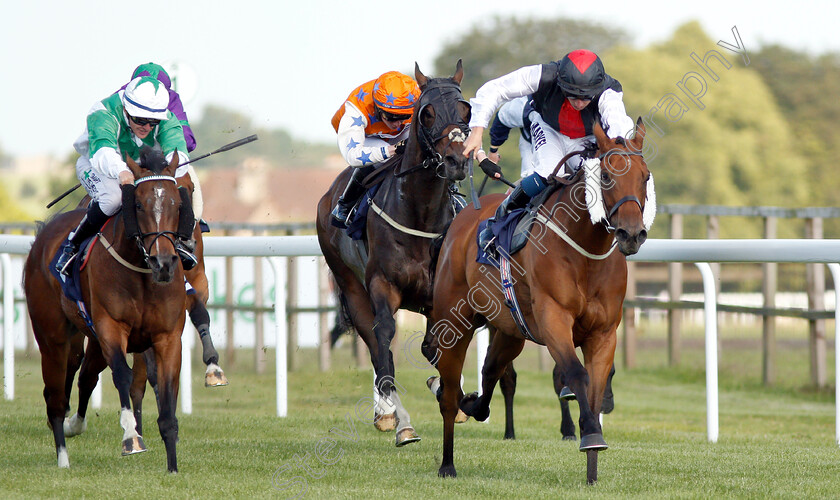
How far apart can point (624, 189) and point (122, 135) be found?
3.05 metres

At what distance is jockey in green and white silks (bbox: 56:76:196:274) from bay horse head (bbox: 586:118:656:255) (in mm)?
2286

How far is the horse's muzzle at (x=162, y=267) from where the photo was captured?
5094mm

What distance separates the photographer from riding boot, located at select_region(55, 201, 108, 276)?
5906mm

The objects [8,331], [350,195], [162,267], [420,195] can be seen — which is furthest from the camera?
[8,331]

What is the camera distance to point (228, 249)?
27.0ft

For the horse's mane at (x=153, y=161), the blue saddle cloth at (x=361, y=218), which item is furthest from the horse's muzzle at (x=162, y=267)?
the blue saddle cloth at (x=361, y=218)

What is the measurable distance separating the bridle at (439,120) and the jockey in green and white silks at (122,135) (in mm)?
1403

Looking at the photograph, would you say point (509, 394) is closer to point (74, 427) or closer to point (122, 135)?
point (74, 427)

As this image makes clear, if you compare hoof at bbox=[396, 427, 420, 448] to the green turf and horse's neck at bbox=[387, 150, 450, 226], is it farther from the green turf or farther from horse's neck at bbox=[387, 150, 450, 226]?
horse's neck at bbox=[387, 150, 450, 226]

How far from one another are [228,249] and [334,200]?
4.05 feet

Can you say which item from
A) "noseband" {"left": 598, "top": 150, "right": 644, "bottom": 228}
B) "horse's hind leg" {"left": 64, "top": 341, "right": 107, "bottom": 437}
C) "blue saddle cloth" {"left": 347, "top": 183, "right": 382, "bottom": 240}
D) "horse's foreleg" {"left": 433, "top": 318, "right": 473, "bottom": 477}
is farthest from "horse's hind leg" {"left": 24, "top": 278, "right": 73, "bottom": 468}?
"noseband" {"left": 598, "top": 150, "right": 644, "bottom": 228}

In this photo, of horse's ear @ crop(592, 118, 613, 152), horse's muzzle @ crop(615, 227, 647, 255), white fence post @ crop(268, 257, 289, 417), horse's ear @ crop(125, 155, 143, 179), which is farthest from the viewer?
white fence post @ crop(268, 257, 289, 417)

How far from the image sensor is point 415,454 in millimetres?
6121

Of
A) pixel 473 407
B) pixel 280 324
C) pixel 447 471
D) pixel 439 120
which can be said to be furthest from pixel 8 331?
pixel 447 471
